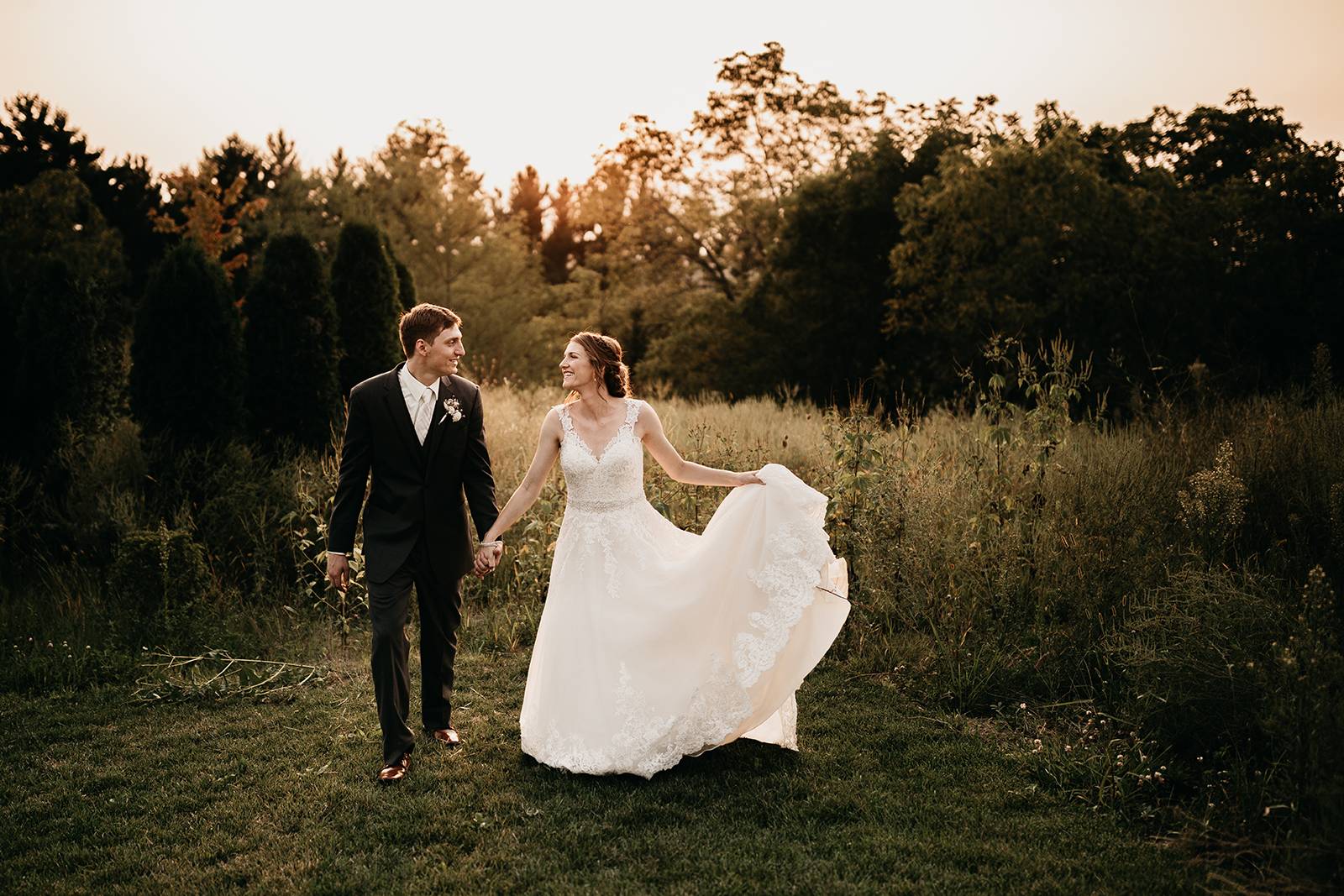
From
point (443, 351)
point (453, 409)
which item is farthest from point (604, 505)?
point (443, 351)

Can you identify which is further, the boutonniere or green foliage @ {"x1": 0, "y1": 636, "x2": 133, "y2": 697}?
green foliage @ {"x1": 0, "y1": 636, "x2": 133, "y2": 697}

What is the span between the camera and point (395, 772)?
4266mm

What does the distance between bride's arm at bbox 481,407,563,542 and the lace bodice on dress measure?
9 centimetres

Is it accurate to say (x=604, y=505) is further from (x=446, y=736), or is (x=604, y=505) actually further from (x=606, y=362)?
A: (x=446, y=736)

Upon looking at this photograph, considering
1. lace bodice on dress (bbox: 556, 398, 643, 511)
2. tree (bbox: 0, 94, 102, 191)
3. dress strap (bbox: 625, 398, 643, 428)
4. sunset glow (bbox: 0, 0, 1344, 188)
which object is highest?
tree (bbox: 0, 94, 102, 191)

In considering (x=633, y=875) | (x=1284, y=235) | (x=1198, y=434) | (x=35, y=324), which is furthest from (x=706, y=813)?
(x=1284, y=235)

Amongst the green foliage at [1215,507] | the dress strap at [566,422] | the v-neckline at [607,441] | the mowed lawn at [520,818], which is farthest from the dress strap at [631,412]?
the green foliage at [1215,507]

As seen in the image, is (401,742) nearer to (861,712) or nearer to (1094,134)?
(861,712)

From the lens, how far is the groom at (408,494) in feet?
13.9

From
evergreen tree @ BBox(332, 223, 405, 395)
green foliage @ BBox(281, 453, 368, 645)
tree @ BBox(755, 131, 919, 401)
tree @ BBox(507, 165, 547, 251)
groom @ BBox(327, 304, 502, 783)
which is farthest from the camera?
tree @ BBox(507, 165, 547, 251)

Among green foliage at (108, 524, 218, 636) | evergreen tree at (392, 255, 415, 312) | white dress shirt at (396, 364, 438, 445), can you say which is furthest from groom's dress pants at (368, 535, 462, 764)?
evergreen tree at (392, 255, 415, 312)

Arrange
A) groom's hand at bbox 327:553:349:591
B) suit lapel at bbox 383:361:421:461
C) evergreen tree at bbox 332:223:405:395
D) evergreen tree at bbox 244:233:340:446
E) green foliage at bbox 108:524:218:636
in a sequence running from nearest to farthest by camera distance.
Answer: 1. groom's hand at bbox 327:553:349:591
2. suit lapel at bbox 383:361:421:461
3. green foliage at bbox 108:524:218:636
4. evergreen tree at bbox 244:233:340:446
5. evergreen tree at bbox 332:223:405:395

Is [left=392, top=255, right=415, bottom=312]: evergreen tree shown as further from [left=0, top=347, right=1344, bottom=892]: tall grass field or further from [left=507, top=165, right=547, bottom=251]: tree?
[left=507, top=165, right=547, bottom=251]: tree

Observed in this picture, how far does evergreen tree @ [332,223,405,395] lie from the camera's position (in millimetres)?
10844
